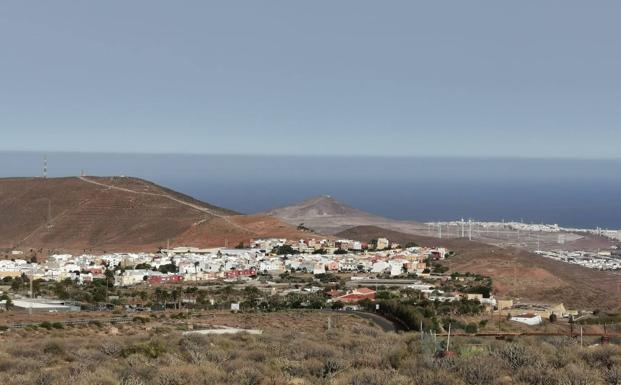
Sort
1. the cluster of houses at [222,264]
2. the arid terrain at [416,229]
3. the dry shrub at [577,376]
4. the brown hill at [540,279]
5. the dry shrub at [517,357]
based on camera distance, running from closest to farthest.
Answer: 1. the dry shrub at [577,376]
2. the dry shrub at [517,357]
3. the brown hill at [540,279]
4. the cluster of houses at [222,264]
5. the arid terrain at [416,229]

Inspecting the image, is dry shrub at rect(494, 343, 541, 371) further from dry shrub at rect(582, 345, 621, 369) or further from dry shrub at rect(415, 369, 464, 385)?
dry shrub at rect(415, 369, 464, 385)

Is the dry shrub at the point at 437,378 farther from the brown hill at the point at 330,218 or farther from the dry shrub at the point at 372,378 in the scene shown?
the brown hill at the point at 330,218

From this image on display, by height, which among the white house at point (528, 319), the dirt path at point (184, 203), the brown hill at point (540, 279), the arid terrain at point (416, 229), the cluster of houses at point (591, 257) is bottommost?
the cluster of houses at point (591, 257)

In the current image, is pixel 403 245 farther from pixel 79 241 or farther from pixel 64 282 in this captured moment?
pixel 64 282

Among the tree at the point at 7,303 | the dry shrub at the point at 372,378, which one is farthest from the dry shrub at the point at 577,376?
the tree at the point at 7,303

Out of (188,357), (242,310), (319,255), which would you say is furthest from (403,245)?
(188,357)

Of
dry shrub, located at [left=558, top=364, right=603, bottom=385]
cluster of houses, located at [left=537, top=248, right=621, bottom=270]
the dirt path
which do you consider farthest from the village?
dry shrub, located at [left=558, top=364, right=603, bottom=385]

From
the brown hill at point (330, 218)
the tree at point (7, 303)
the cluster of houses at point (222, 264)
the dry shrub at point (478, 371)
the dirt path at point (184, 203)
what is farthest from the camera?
the brown hill at point (330, 218)
